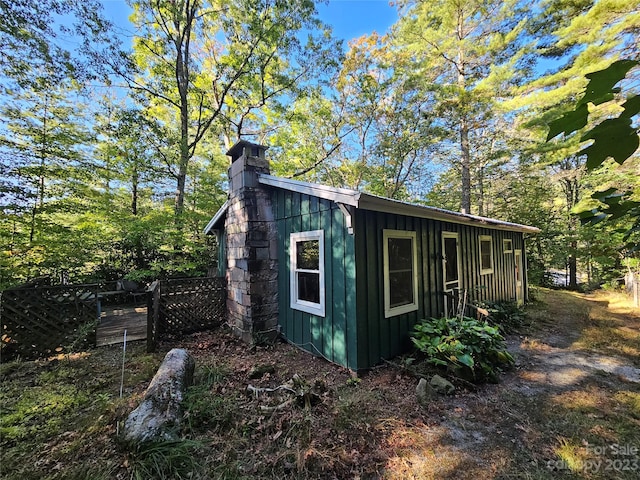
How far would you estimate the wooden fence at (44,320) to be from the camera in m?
4.46

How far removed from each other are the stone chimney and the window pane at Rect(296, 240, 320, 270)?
76cm

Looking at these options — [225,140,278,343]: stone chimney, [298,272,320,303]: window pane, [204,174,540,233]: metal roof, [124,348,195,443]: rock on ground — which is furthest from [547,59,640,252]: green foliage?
[225,140,278,343]: stone chimney

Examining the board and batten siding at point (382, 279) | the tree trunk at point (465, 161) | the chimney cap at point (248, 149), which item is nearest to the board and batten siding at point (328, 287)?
the board and batten siding at point (382, 279)

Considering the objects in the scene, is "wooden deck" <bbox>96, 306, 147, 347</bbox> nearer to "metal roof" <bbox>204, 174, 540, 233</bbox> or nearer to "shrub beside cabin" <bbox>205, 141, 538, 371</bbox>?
"shrub beside cabin" <bbox>205, 141, 538, 371</bbox>

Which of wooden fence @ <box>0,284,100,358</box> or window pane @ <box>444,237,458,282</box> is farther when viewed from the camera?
window pane @ <box>444,237,458,282</box>

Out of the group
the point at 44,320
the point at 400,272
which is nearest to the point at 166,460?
the point at 400,272

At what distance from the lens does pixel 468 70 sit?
37.4 ft

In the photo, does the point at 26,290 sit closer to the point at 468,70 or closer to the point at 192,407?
the point at 192,407

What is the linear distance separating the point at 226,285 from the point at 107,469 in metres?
4.34

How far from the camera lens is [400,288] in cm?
478

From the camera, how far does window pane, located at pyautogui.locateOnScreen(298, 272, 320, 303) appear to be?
187 inches

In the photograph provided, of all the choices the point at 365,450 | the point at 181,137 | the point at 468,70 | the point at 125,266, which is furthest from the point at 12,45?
the point at 468,70

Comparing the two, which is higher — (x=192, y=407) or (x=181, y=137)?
(x=181, y=137)

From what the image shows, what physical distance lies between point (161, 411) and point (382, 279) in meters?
3.23
